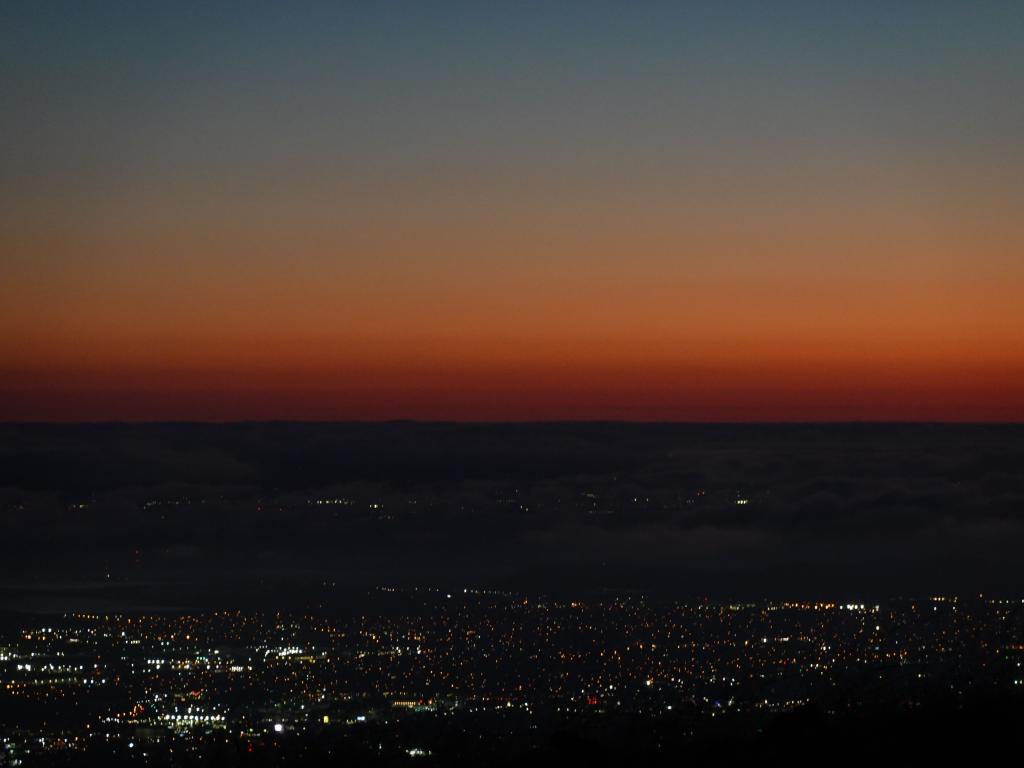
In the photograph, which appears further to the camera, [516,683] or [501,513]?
[501,513]

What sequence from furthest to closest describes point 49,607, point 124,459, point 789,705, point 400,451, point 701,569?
1. point 400,451
2. point 124,459
3. point 701,569
4. point 49,607
5. point 789,705

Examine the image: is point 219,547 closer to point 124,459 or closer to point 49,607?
point 49,607

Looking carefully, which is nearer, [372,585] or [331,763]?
[331,763]

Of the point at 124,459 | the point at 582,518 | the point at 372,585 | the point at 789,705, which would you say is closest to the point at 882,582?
the point at 372,585

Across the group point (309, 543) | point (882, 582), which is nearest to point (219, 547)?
point (309, 543)

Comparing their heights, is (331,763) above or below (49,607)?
above

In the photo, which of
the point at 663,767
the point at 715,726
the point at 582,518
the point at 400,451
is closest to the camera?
the point at 663,767

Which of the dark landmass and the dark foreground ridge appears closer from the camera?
the dark foreground ridge

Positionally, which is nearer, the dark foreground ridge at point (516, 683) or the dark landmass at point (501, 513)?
the dark foreground ridge at point (516, 683)
